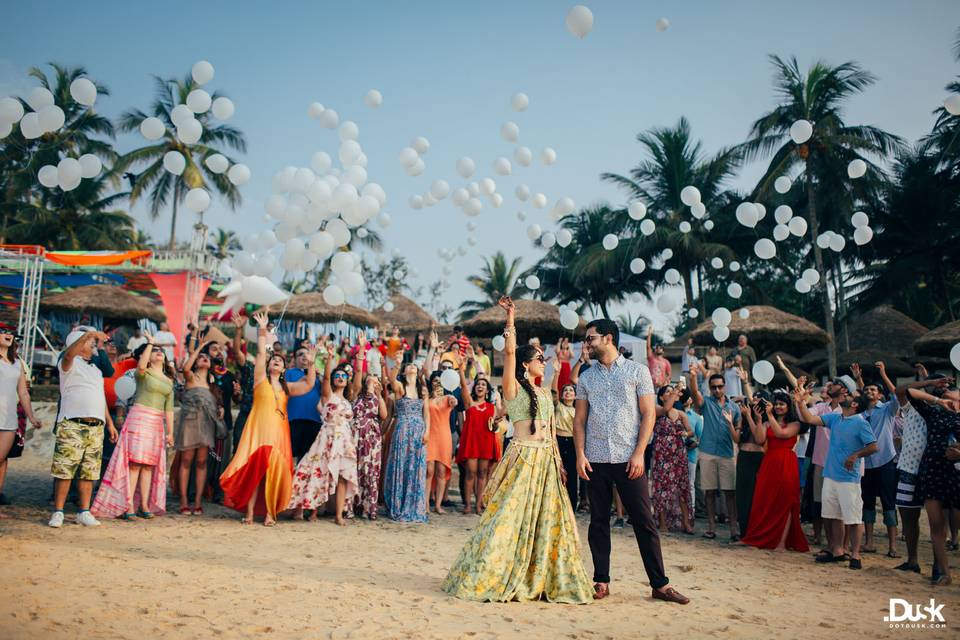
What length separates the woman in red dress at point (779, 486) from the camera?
7070 millimetres

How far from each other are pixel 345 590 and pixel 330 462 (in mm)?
2929

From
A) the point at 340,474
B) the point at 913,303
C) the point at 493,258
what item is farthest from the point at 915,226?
the point at 340,474

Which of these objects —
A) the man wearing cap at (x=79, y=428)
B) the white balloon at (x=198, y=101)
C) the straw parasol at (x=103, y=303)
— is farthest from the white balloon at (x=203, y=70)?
the straw parasol at (x=103, y=303)

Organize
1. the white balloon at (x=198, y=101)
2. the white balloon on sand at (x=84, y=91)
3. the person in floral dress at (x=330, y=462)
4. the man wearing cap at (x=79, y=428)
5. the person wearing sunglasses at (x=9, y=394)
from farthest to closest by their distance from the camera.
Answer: the white balloon at (x=198, y=101) → the white balloon on sand at (x=84, y=91) → the person in floral dress at (x=330, y=462) → the man wearing cap at (x=79, y=428) → the person wearing sunglasses at (x=9, y=394)

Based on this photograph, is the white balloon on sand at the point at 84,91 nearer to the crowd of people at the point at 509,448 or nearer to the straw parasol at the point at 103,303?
the crowd of people at the point at 509,448

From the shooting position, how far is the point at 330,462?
733 cm

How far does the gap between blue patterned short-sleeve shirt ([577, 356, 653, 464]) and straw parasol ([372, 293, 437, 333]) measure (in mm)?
21598

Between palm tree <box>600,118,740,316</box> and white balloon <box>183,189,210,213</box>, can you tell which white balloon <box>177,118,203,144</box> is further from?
palm tree <box>600,118,740,316</box>

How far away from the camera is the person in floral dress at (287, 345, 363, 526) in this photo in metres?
7.26

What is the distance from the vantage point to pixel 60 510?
6.19 meters

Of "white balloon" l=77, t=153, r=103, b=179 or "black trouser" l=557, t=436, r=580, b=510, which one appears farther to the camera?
"black trouser" l=557, t=436, r=580, b=510

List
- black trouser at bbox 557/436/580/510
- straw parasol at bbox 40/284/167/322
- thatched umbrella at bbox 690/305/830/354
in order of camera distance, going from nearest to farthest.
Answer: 1. black trouser at bbox 557/436/580/510
2. thatched umbrella at bbox 690/305/830/354
3. straw parasol at bbox 40/284/167/322

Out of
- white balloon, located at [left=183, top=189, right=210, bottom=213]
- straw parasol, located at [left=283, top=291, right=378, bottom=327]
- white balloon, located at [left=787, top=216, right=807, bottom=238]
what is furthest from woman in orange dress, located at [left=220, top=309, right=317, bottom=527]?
straw parasol, located at [left=283, top=291, right=378, bottom=327]

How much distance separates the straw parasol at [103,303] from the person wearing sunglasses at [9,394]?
1280 centimetres
